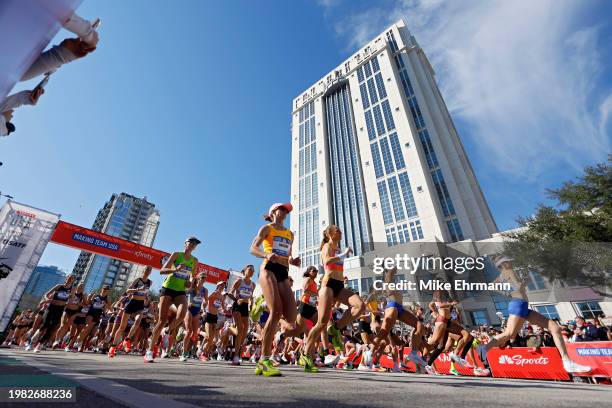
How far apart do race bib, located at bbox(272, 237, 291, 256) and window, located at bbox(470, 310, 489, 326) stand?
35.7 metres

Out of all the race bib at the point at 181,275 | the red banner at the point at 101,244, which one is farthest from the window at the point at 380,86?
the race bib at the point at 181,275

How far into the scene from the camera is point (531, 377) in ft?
28.9

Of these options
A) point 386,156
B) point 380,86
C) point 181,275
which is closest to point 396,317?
point 181,275

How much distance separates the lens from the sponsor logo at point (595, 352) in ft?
25.7

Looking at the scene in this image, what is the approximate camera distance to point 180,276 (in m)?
6.12

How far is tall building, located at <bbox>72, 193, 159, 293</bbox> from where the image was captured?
114 metres

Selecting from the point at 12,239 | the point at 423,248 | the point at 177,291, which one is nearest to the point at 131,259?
the point at 12,239

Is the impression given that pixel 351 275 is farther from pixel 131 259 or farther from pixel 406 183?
pixel 131 259

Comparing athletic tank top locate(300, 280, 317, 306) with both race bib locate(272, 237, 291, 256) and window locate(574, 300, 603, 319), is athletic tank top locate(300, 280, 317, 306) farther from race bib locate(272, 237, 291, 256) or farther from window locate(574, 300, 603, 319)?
window locate(574, 300, 603, 319)

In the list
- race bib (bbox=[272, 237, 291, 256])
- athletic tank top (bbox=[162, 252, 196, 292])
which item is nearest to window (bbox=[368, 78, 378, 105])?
athletic tank top (bbox=[162, 252, 196, 292])

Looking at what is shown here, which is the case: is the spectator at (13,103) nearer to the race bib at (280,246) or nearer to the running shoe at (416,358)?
the race bib at (280,246)

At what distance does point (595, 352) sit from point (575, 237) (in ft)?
45.9

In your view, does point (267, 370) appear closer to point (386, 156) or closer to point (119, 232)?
point (386, 156)

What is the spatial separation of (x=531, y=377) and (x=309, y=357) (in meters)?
8.17
